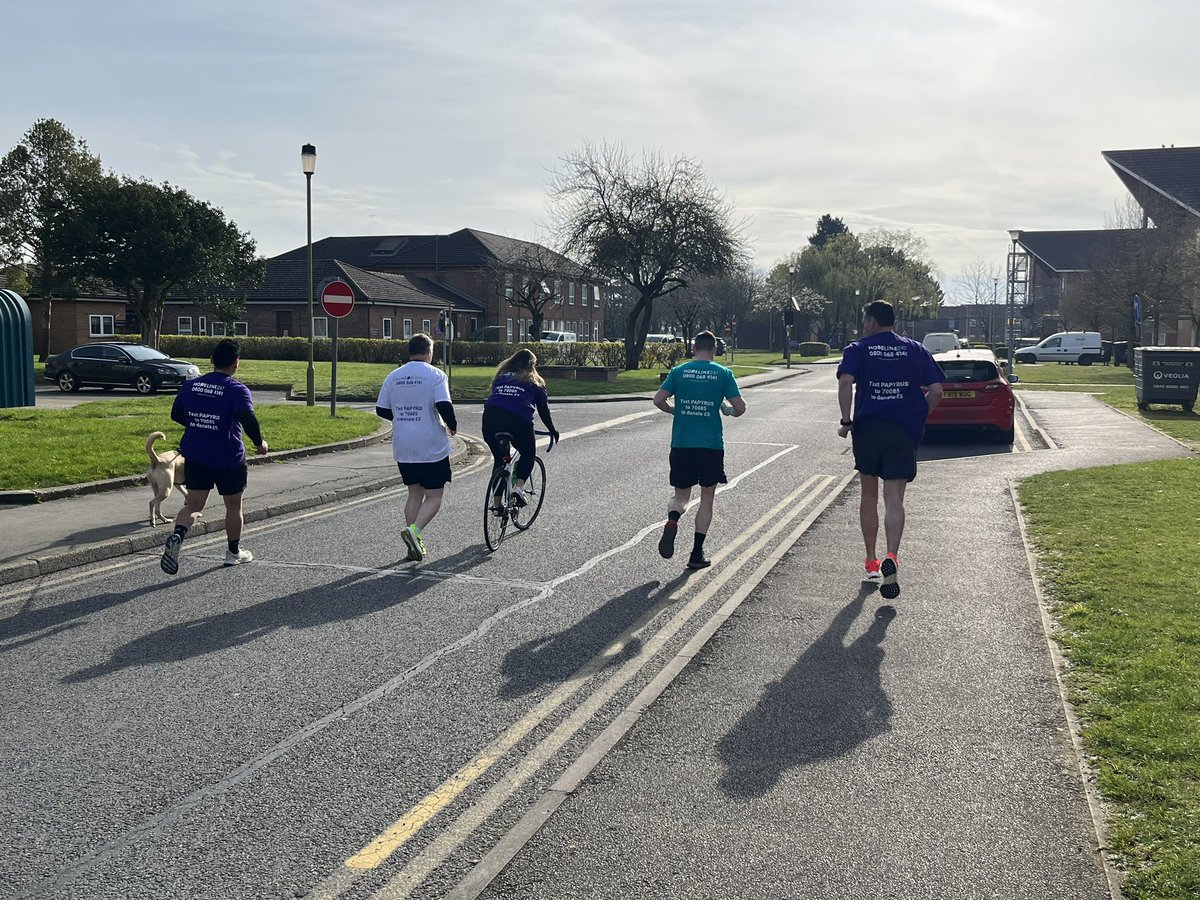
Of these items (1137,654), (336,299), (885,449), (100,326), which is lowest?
(1137,654)

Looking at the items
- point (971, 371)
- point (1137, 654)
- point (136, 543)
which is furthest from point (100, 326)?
point (1137, 654)

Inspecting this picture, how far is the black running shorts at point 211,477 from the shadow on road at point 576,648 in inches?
124

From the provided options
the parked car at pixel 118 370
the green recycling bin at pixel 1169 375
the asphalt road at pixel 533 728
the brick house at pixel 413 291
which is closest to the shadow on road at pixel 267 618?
the asphalt road at pixel 533 728

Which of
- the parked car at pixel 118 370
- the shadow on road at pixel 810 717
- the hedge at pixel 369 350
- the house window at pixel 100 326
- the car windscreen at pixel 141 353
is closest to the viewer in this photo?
the shadow on road at pixel 810 717

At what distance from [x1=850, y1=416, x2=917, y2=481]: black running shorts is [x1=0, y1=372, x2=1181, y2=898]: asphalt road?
2.95ft

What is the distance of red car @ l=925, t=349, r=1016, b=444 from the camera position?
699 inches

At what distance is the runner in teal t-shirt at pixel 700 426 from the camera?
27.7 ft

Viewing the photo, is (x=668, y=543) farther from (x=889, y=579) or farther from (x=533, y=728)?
(x=533, y=728)

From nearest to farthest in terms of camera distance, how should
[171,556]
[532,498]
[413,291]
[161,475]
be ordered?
[171,556]
[161,475]
[532,498]
[413,291]

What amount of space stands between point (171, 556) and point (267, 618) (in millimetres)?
1478

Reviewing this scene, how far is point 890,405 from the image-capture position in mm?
7598

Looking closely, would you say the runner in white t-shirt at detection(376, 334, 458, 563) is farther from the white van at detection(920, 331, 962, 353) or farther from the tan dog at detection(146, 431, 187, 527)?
the white van at detection(920, 331, 962, 353)

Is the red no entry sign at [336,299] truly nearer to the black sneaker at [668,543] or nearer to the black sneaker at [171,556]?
the black sneaker at [171,556]

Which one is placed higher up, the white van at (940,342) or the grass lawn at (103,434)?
the white van at (940,342)
